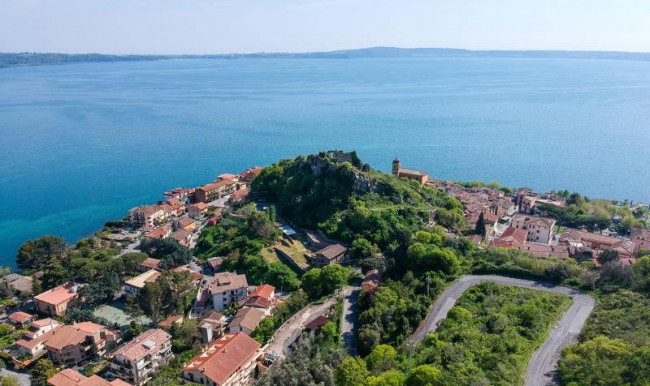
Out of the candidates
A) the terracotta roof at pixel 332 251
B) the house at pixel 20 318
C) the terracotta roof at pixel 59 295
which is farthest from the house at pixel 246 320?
the house at pixel 20 318

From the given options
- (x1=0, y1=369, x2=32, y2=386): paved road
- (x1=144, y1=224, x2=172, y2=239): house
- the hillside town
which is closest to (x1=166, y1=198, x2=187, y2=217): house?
the hillside town

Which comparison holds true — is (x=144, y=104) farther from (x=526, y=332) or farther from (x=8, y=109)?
(x=526, y=332)

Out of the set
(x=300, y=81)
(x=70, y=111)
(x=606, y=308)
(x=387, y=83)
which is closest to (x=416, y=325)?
(x=606, y=308)

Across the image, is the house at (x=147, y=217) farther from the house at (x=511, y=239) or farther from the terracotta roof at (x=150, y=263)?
the house at (x=511, y=239)

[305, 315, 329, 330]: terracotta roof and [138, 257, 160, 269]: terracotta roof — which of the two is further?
[138, 257, 160, 269]: terracotta roof

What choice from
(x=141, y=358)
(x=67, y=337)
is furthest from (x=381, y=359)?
(x=67, y=337)

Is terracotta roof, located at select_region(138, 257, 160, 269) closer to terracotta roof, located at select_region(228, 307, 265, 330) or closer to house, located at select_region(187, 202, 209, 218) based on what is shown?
terracotta roof, located at select_region(228, 307, 265, 330)

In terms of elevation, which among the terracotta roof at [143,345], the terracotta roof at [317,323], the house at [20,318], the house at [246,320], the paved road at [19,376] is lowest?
the paved road at [19,376]
